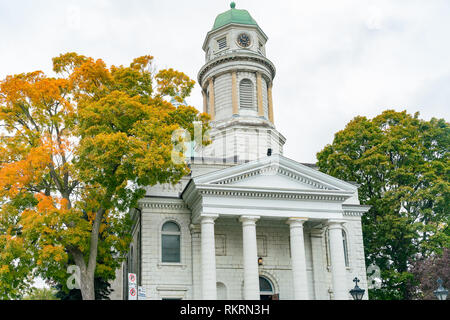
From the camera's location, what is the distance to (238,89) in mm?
37938

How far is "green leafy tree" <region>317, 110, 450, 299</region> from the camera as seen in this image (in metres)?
35.4

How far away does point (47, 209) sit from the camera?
2353cm

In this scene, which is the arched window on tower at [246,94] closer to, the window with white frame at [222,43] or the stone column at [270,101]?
the stone column at [270,101]

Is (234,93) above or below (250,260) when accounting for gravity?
above

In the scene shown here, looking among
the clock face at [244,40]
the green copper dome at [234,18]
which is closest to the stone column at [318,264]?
the clock face at [244,40]

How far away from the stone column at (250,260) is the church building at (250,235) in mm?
49

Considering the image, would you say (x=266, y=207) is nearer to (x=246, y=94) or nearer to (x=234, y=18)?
(x=246, y=94)

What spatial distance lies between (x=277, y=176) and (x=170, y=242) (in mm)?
6828

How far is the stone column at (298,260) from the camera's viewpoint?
90.1ft

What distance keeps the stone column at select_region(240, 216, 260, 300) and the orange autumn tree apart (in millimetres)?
4532

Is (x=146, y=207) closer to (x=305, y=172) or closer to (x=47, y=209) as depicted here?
(x=47, y=209)

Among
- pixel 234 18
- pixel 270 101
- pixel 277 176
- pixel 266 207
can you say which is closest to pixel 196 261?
pixel 266 207

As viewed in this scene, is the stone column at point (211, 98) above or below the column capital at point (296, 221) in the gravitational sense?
above
